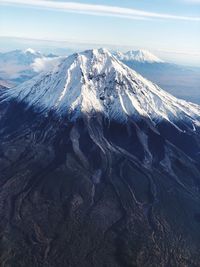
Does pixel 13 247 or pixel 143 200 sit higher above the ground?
pixel 13 247

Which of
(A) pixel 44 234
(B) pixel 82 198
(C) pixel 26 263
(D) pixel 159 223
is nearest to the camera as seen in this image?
(C) pixel 26 263

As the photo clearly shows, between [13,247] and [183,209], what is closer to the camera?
[13,247]

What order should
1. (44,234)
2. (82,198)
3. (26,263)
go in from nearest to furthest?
1. (26,263)
2. (44,234)
3. (82,198)

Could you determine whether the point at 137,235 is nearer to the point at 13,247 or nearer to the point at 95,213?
the point at 95,213

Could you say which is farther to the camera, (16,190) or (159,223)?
(16,190)

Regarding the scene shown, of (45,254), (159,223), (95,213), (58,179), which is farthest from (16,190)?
(159,223)

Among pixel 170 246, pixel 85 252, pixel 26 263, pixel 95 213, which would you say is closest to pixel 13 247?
pixel 26 263

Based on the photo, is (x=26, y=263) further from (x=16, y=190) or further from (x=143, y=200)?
(x=143, y=200)

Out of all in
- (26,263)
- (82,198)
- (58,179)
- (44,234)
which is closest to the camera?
(26,263)

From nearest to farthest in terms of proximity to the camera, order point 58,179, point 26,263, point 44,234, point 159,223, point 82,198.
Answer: point 26,263
point 44,234
point 159,223
point 82,198
point 58,179
